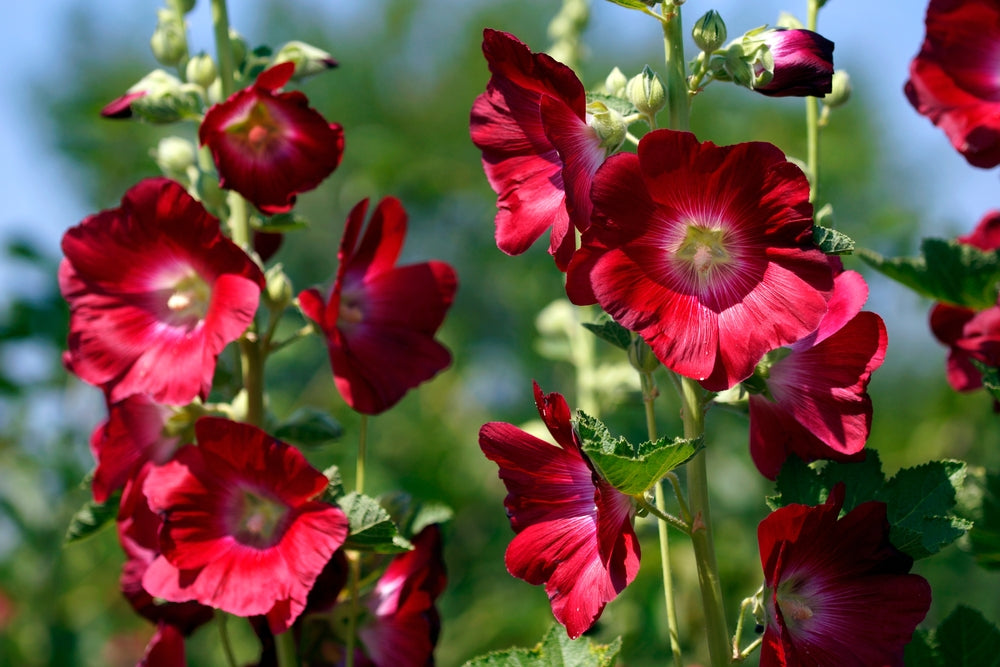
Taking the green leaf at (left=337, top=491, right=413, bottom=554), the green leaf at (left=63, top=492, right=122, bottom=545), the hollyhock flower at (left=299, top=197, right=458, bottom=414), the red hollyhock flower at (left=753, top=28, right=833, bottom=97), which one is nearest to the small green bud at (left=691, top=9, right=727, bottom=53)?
the red hollyhock flower at (left=753, top=28, right=833, bottom=97)

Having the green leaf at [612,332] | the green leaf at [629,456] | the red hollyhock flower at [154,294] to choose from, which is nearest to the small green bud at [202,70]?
the red hollyhock flower at [154,294]

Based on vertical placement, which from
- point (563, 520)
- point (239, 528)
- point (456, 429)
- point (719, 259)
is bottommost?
point (456, 429)

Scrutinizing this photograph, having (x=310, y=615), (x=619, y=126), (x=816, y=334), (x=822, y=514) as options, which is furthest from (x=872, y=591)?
(x=310, y=615)

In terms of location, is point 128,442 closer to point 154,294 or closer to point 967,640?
point 154,294

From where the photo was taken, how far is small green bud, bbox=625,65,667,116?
1063 millimetres

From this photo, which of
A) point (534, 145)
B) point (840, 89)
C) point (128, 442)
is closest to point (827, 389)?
point (534, 145)

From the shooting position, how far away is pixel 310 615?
1.46 metres

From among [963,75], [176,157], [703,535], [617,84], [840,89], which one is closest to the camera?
[703,535]

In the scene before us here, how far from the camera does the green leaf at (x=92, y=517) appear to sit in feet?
4.94

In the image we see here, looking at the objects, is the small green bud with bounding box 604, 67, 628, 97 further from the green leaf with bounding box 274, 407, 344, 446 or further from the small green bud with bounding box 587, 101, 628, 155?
the green leaf with bounding box 274, 407, 344, 446

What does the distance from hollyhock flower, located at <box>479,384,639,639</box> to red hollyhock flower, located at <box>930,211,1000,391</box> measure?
59 centimetres

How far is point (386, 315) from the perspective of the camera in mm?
1532

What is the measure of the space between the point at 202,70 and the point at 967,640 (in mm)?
1155

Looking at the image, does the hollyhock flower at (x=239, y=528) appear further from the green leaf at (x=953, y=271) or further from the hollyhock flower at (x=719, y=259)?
the green leaf at (x=953, y=271)
